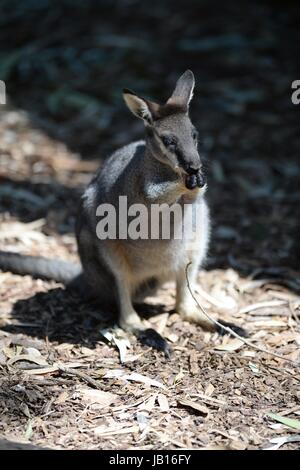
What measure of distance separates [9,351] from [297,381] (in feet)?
5.79

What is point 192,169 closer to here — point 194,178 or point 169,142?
point 194,178

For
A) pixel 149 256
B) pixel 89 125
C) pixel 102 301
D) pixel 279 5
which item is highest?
pixel 279 5

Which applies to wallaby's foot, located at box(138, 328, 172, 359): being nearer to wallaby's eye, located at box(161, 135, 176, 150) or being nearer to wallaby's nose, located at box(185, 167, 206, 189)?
wallaby's nose, located at box(185, 167, 206, 189)

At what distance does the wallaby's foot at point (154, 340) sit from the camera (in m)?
4.95

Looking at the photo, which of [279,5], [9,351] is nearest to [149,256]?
[9,351]

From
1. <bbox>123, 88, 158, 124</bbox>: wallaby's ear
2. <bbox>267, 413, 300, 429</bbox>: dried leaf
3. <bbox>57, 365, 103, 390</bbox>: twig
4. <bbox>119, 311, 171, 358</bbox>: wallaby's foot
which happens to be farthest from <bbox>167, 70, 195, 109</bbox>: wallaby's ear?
<bbox>267, 413, 300, 429</bbox>: dried leaf

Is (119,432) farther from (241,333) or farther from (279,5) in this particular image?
(279,5)

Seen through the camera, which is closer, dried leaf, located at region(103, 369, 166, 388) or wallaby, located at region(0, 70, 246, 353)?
dried leaf, located at region(103, 369, 166, 388)

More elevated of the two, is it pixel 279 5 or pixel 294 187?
pixel 279 5

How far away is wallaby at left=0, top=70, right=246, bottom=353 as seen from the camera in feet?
15.6

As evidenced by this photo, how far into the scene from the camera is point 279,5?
398 inches

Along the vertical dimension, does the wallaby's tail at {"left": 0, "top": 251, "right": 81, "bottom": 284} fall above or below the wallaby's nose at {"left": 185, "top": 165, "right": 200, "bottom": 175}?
below

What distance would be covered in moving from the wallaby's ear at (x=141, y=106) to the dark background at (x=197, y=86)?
1.81 meters

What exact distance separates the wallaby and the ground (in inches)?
5.9
